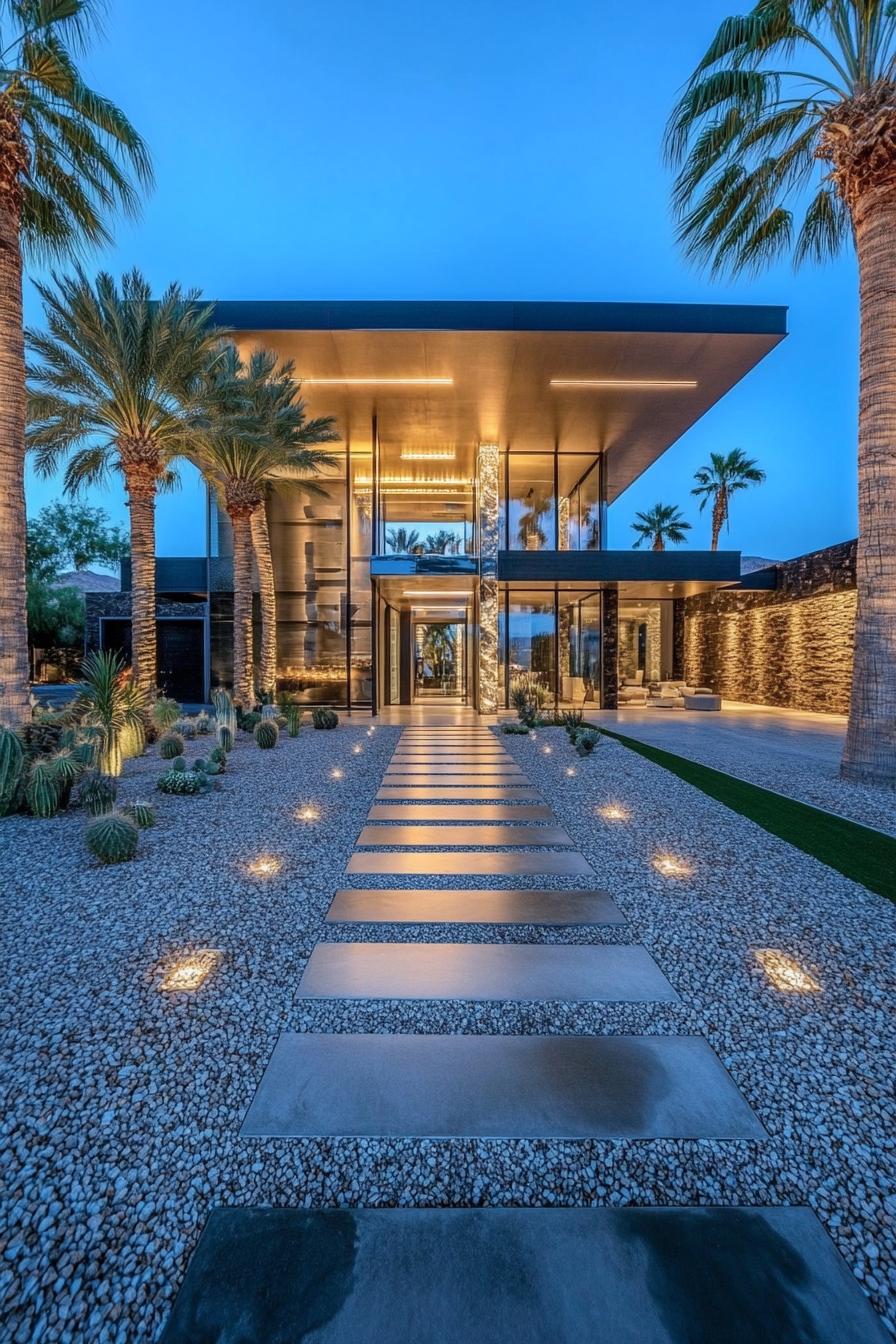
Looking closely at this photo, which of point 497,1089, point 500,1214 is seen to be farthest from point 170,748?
point 500,1214

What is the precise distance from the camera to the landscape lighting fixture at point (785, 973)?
2738 millimetres

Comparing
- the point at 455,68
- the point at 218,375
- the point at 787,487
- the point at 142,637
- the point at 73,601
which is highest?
the point at 787,487

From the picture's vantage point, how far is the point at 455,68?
26266 mm

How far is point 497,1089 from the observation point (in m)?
2.11

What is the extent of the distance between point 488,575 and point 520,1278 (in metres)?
13.9

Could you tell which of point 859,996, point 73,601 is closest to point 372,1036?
point 859,996

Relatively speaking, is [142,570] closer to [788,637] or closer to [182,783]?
[182,783]

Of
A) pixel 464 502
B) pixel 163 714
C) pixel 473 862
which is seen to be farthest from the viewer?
pixel 464 502

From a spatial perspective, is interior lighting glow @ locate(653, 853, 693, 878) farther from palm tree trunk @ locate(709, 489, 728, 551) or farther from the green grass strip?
palm tree trunk @ locate(709, 489, 728, 551)

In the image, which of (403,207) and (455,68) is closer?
(455,68)

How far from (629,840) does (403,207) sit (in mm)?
95202

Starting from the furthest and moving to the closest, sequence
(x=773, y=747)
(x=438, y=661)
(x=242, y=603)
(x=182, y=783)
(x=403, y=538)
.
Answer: (x=438, y=661)
(x=403, y=538)
(x=242, y=603)
(x=773, y=747)
(x=182, y=783)

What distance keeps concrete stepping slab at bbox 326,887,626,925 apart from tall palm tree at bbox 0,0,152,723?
549 centimetres

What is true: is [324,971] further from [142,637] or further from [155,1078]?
[142,637]
